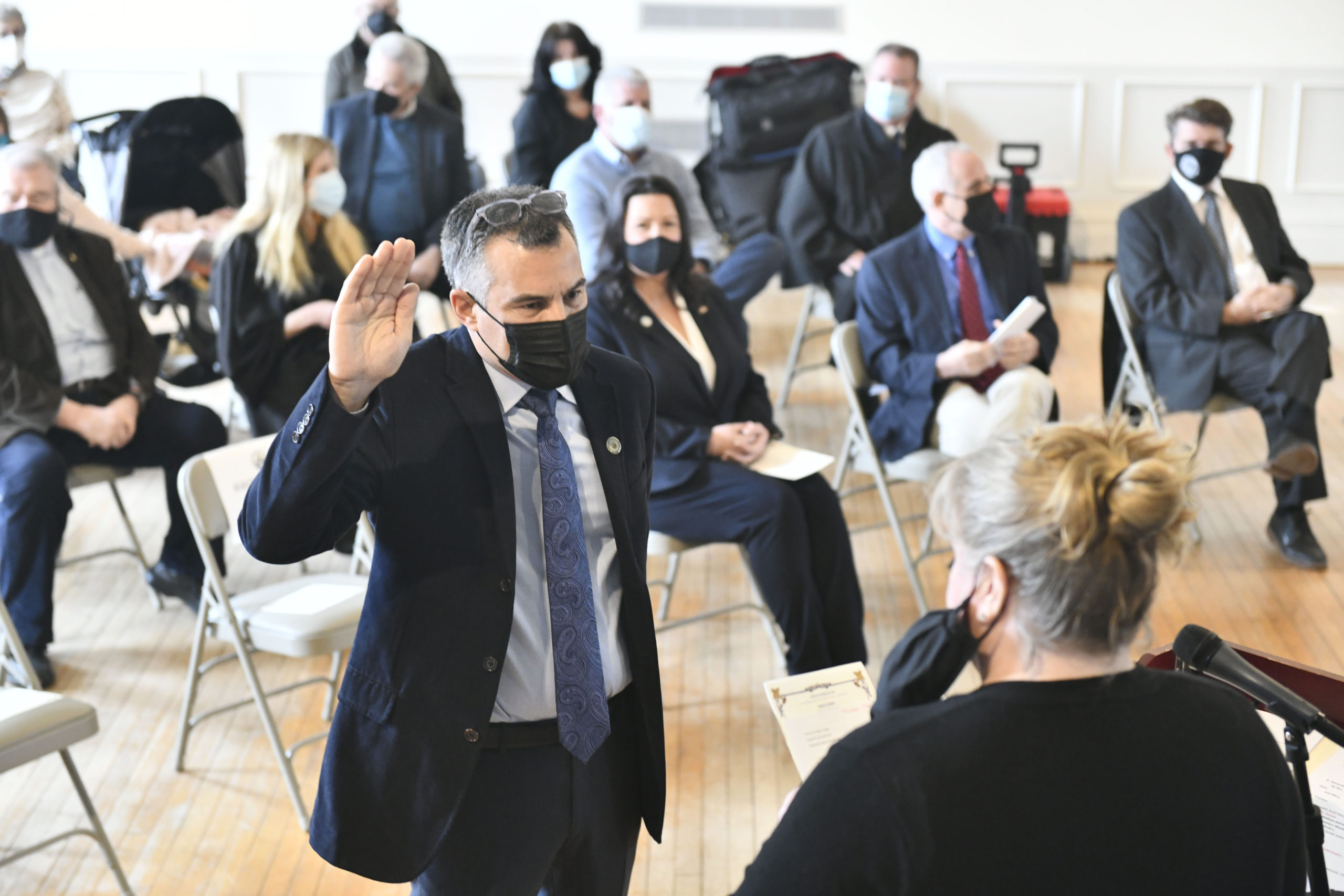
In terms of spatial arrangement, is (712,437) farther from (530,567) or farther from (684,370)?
(530,567)

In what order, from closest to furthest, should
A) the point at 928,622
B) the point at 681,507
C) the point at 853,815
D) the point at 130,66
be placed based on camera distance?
the point at 853,815 → the point at 928,622 → the point at 681,507 → the point at 130,66

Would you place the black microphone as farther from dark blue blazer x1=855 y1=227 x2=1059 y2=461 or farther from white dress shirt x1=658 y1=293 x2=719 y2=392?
dark blue blazer x1=855 y1=227 x2=1059 y2=461

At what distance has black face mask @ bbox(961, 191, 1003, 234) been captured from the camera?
414 centimetres

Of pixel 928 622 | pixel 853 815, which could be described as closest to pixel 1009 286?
pixel 928 622

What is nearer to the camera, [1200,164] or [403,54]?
[1200,164]

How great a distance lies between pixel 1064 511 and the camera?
1213 mm

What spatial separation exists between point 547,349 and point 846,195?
4.01 meters

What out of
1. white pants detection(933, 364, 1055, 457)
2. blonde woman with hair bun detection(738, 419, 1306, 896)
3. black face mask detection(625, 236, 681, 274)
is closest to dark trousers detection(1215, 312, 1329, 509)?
white pants detection(933, 364, 1055, 457)

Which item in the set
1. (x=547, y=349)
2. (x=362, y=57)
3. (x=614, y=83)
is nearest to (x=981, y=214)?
(x=614, y=83)

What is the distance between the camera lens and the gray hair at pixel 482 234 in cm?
170

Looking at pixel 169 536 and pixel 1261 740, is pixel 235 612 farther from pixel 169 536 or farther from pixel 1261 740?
pixel 1261 740

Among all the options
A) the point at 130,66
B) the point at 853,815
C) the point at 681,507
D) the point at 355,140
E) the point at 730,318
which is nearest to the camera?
the point at 853,815

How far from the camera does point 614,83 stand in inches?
200

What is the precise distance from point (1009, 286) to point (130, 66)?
651 centimetres
